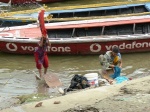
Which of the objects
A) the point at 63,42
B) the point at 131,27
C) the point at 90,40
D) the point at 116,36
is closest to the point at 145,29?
the point at 131,27

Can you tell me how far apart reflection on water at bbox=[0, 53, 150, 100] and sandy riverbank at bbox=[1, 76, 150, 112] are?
263 centimetres

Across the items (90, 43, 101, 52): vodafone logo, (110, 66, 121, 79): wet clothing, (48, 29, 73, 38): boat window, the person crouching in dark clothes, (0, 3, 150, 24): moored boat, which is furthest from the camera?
(0, 3, 150, 24): moored boat

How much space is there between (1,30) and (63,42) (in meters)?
2.44

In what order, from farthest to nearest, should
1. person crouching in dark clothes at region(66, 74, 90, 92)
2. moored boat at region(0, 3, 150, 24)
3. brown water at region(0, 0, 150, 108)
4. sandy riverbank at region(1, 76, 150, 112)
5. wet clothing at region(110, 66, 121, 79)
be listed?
moored boat at region(0, 3, 150, 24) < brown water at region(0, 0, 150, 108) < wet clothing at region(110, 66, 121, 79) < person crouching in dark clothes at region(66, 74, 90, 92) < sandy riverbank at region(1, 76, 150, 112)

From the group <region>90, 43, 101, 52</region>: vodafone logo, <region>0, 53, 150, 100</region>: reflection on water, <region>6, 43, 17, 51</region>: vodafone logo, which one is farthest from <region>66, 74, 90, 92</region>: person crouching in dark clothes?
<region>6, 43, 17, 51</region>: vodafone logo

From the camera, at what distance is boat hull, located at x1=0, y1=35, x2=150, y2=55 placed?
40.2 feet

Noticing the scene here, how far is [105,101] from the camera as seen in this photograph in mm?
6680

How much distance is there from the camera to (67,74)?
11.2 meters

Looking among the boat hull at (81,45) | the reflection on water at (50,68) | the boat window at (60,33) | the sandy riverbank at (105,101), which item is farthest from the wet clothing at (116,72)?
the boat window at (60,33)

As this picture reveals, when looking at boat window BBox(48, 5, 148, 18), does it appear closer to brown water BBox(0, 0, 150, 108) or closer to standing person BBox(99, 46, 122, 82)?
brown water BBox(0, 0, 150, 108)

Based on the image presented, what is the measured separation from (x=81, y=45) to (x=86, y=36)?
2.38 ft

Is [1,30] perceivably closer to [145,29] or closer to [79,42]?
[79,42]

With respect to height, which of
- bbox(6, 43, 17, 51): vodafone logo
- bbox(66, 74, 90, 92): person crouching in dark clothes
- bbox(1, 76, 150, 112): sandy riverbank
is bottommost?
bbox(66, 74, 90, 92): person crouching in dark clothes

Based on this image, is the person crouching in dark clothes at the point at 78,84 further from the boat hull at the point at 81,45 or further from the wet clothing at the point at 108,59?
the boat hull at the point at 81,45
